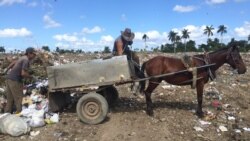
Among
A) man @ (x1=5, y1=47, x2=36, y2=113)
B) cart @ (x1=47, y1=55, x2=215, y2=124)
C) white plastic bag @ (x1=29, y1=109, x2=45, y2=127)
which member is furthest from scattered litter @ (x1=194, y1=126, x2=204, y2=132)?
man @ (x1=5, y1=47, x2=36, y2=113)

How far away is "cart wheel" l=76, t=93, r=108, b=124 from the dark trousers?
1557 millimetres

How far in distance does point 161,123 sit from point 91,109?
5.73ft

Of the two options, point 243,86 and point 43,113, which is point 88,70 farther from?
point 243,86

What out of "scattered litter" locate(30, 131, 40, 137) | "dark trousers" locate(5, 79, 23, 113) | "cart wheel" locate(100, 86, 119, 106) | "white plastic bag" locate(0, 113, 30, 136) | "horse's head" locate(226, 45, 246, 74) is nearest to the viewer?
"white plastic bag" locate(0, 113, 30, 136)

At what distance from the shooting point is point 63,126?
9742 mm

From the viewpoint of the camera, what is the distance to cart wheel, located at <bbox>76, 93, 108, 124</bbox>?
9703 mm

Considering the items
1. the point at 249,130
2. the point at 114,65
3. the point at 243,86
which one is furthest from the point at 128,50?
the point at 243,86

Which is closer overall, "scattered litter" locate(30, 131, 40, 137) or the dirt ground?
the dirt ground

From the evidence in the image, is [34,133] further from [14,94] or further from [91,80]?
[91,80]

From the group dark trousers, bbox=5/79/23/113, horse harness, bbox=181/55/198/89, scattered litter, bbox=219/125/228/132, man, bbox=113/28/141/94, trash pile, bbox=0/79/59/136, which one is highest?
man, bbox=113/28/141/94

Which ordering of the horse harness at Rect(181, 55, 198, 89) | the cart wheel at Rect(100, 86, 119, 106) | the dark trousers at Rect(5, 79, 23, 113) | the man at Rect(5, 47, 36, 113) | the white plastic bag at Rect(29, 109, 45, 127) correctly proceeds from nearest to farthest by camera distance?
the white plastic bag at Rect(29, 109, 45, 127)
the man at Rect(5, 47, 36, 113)
the dark trousers at Rect(5, 79, 23, 113)
the horse harness at Rect(181, 55, 198, 89)
the cart wheel at Rect(100, 86, 119, 106)

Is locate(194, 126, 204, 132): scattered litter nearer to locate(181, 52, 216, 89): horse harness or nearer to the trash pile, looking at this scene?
locate(181, 52, 216, 89): horse harness

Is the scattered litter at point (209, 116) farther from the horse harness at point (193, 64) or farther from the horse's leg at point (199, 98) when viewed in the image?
the horse harness at point (193, 64)

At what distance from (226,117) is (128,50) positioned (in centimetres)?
319
